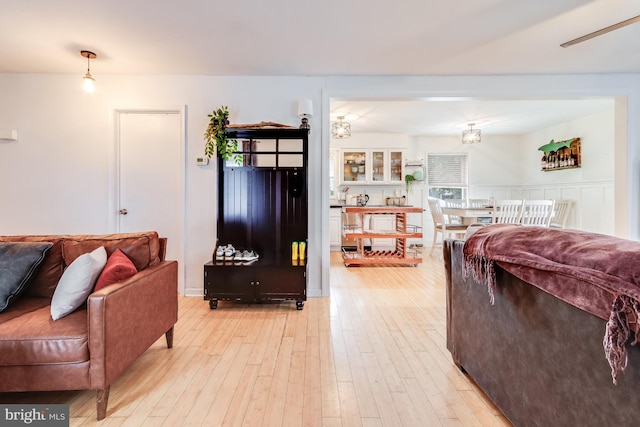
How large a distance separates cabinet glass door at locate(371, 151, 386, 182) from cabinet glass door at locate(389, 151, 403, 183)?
0.19m

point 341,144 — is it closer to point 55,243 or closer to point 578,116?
point 578,116

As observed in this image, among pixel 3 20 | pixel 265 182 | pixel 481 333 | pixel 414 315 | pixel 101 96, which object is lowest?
pixel 414 315

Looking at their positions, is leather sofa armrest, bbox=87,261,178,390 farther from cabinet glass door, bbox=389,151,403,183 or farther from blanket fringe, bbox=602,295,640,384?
cabinet glass door, bbox=389,151,403,183

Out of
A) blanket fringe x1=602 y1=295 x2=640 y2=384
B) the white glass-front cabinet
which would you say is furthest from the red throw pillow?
the white glass-front cabinet

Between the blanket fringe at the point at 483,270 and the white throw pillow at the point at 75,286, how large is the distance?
6.30 feet

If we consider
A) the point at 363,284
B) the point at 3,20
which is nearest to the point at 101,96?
the point at 3,20

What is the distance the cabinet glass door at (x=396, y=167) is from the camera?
6.14 m

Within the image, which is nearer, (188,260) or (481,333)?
(481,333)

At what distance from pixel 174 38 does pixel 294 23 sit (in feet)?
3.57

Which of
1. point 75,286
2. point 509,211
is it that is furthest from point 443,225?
point 75,286

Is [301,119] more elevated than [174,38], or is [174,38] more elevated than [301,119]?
[174,38]

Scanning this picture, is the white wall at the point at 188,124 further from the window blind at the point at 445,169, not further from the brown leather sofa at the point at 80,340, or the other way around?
the window blind at the point at 445,169

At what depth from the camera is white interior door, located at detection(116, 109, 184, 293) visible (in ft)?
11.0

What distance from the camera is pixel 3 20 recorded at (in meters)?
2.31
